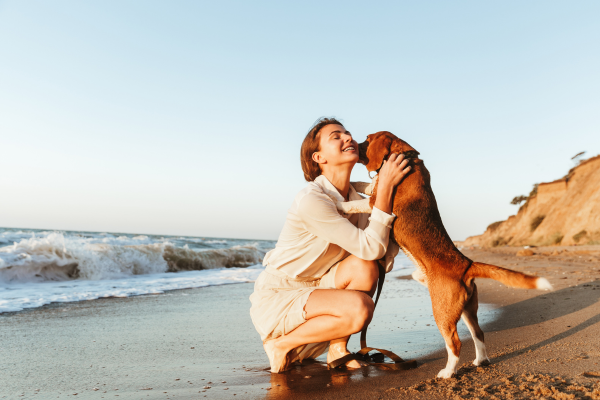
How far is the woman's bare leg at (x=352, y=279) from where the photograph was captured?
287 cm

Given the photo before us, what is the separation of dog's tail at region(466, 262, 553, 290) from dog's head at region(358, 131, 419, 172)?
1.00m

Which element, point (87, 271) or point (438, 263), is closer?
point (438, 263)

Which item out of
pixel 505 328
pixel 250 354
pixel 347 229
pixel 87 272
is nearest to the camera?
pixel 347 229

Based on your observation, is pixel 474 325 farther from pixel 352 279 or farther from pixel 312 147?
pixel 312 147

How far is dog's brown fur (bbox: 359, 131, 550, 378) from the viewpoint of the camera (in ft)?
8.37

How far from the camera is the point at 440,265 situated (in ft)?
8.68

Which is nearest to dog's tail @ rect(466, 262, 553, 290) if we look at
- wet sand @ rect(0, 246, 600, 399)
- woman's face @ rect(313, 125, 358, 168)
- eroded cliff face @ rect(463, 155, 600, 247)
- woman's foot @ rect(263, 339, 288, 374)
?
wet sand @ rect(0, 246, 600, 399)

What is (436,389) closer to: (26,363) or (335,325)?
(335,325)

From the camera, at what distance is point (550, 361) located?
2723 mm

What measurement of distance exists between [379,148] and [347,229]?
817 mm

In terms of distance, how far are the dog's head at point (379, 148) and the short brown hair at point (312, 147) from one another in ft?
1.01

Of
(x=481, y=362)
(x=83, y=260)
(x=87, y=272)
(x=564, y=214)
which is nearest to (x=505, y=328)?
(x=481, y=362)

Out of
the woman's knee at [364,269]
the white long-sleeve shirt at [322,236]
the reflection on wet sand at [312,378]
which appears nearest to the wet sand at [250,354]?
the reflection on wet sand at [312,378]

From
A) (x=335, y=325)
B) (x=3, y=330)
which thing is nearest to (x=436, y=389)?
(x=335, y=325)
